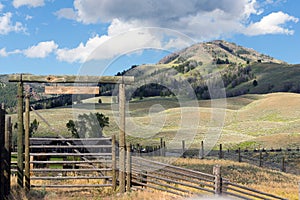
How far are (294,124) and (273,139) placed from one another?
20.2 meters

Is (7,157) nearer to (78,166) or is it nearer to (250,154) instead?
(78,166)

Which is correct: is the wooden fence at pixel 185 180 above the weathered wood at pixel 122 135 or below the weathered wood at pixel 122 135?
below

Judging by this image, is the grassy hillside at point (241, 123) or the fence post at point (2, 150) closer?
the fence post at point (2, 150)

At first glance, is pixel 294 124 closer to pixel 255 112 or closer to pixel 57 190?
pixel 255 112

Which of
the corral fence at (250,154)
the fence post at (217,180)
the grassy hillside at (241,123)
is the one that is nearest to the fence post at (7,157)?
the fence post at (217,180)

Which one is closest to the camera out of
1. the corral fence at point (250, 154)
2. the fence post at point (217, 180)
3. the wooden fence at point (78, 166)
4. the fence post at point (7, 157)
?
the fence post at point (7, 157)

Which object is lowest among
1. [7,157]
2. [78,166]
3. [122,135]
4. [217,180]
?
[78,166]

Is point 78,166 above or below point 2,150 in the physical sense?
below

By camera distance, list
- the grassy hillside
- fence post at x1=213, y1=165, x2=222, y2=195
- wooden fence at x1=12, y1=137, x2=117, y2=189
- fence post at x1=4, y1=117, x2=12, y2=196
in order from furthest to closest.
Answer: the grassy hillside < wooden fence at x1=12, y1=137, x2=117, y2=189 < fence post at x1=213, y1=165, x2=222, y2=195 < fence post at x1=4, y1=117, x2=12, y2=196

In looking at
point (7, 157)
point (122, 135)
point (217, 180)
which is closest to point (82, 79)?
point (122, 135)

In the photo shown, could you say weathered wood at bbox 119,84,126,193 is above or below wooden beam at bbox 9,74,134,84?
below

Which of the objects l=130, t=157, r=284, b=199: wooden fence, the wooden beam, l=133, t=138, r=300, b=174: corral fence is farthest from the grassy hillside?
the wooden beam

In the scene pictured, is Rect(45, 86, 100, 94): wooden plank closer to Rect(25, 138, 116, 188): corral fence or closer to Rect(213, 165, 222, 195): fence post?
Rect(25, 138, 116, 188): corral fence

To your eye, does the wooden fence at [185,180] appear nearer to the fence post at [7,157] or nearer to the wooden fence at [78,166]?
the wooden fence at [78,166]
